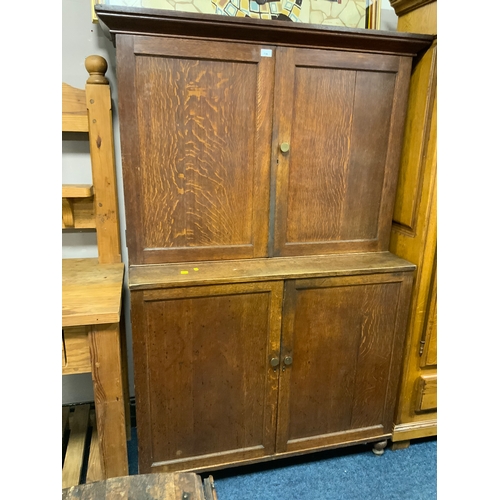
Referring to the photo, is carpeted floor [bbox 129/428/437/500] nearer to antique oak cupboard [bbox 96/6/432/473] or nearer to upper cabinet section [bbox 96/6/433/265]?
antique oak cupboard [bbox 96/6/432/473]

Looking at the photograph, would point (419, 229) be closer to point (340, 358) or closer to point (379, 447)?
point (340, 358)

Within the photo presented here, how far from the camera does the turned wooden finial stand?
145cm

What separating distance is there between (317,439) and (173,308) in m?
0.86

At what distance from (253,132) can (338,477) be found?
1.43m

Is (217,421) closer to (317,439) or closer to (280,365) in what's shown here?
(280,365)

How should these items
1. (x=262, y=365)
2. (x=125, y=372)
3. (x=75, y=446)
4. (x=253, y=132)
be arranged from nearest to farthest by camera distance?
(x=253, y=132) < (x=262, y=365) < (x=75, y=446) < (x=125, y=372)

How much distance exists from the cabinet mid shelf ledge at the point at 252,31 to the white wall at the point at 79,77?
0.92 feet

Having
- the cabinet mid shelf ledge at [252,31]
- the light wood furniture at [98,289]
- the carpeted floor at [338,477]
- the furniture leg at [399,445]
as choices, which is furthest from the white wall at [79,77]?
the furniture leg at [399,445]

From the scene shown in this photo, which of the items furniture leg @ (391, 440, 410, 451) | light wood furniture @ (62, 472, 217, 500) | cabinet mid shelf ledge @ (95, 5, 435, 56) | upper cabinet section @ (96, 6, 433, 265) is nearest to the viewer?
light wood furniture @ (62, 472, 217, 500)

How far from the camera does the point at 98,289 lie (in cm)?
139

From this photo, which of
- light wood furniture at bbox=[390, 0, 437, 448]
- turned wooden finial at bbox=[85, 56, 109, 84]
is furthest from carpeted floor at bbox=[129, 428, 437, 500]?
turned wooden finial at bbox=[85, 56, 109, 84]

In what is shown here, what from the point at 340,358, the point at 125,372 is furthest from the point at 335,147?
the point at 125,372

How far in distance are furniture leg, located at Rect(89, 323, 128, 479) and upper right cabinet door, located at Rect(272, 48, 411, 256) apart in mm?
676
